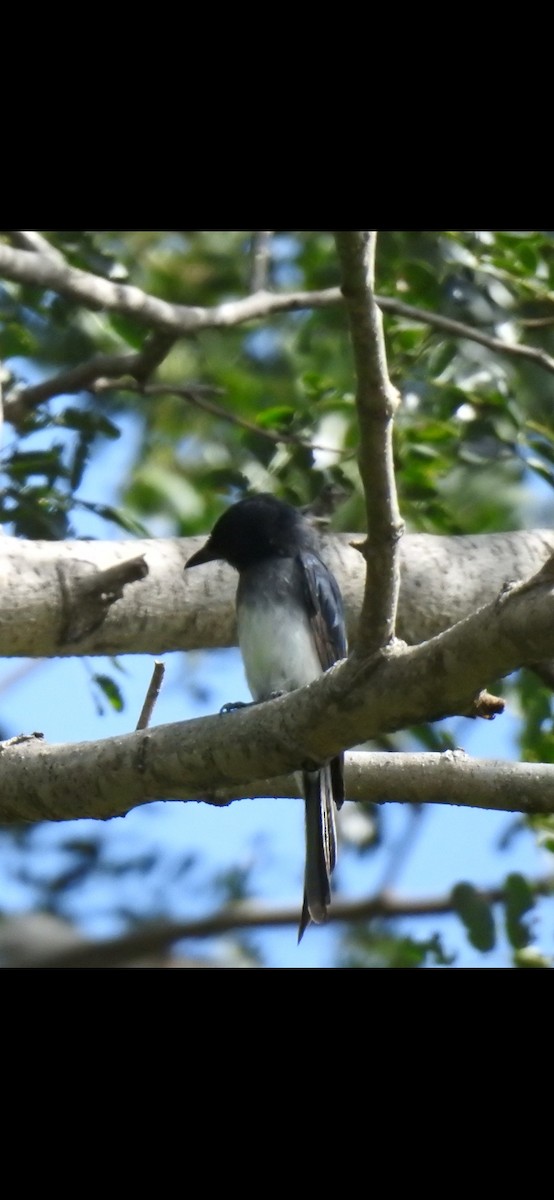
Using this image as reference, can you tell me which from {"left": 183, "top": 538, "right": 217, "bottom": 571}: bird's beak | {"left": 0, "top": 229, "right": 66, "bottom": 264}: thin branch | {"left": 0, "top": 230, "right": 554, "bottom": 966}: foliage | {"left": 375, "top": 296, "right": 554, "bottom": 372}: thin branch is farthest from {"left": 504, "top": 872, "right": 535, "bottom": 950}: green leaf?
{"left": 0, "top": 229, "right": 66, "bottom": 264}: thin branch

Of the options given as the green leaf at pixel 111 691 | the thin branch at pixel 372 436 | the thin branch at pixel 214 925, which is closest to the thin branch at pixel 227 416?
the green leaf at pixel 111 691

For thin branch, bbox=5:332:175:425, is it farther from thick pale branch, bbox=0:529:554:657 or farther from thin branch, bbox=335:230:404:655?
thin branch, bbox=335:230:404:655

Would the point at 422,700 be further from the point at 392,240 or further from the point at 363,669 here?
the point at 392,240

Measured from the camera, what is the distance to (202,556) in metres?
4.75

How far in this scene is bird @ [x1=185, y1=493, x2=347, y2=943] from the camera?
4488mm

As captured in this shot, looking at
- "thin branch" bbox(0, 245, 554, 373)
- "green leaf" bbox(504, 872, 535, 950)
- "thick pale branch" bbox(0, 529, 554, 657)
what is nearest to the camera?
"thick pale branch" bbox(0, 529, 554, 657)

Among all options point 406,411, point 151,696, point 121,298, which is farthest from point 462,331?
point 151,696

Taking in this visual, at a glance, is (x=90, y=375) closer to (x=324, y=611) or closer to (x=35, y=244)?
(x=35, y=244)

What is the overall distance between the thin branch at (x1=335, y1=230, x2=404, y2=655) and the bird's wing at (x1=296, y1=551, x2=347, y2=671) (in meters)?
1.70

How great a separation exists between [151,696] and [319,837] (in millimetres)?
775

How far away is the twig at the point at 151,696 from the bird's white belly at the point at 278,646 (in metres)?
1.00
